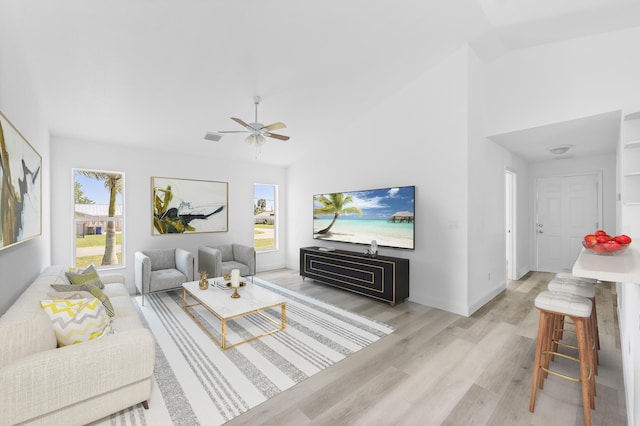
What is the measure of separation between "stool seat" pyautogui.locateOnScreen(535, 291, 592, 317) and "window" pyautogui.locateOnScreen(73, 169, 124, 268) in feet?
17.9

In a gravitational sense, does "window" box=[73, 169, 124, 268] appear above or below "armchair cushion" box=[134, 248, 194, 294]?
above

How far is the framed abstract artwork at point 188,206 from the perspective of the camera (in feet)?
16.2

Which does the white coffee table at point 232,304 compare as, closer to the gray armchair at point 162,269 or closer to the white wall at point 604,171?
the gray armchair at point 162,269

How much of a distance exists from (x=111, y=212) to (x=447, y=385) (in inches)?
202

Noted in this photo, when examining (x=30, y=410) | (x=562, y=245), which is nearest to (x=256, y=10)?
(x=30, y=410)

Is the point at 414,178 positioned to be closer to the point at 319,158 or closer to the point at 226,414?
the point at 319,158

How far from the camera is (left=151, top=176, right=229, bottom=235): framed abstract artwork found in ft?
16.2

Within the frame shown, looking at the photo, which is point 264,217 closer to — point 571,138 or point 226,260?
point 226,260

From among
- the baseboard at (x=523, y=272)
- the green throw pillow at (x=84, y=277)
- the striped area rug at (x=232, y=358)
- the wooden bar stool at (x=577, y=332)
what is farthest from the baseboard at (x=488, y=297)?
the green throw pillow at (x=84, y=277)

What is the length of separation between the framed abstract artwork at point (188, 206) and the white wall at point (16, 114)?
6.30 feet

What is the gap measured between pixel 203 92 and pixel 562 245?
22.1ft

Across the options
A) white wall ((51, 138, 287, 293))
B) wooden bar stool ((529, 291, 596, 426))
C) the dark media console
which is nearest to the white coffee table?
the dark media console

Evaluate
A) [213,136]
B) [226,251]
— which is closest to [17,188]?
[213,136]

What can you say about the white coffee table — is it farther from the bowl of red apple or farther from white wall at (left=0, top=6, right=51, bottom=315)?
the bowl of red apple
